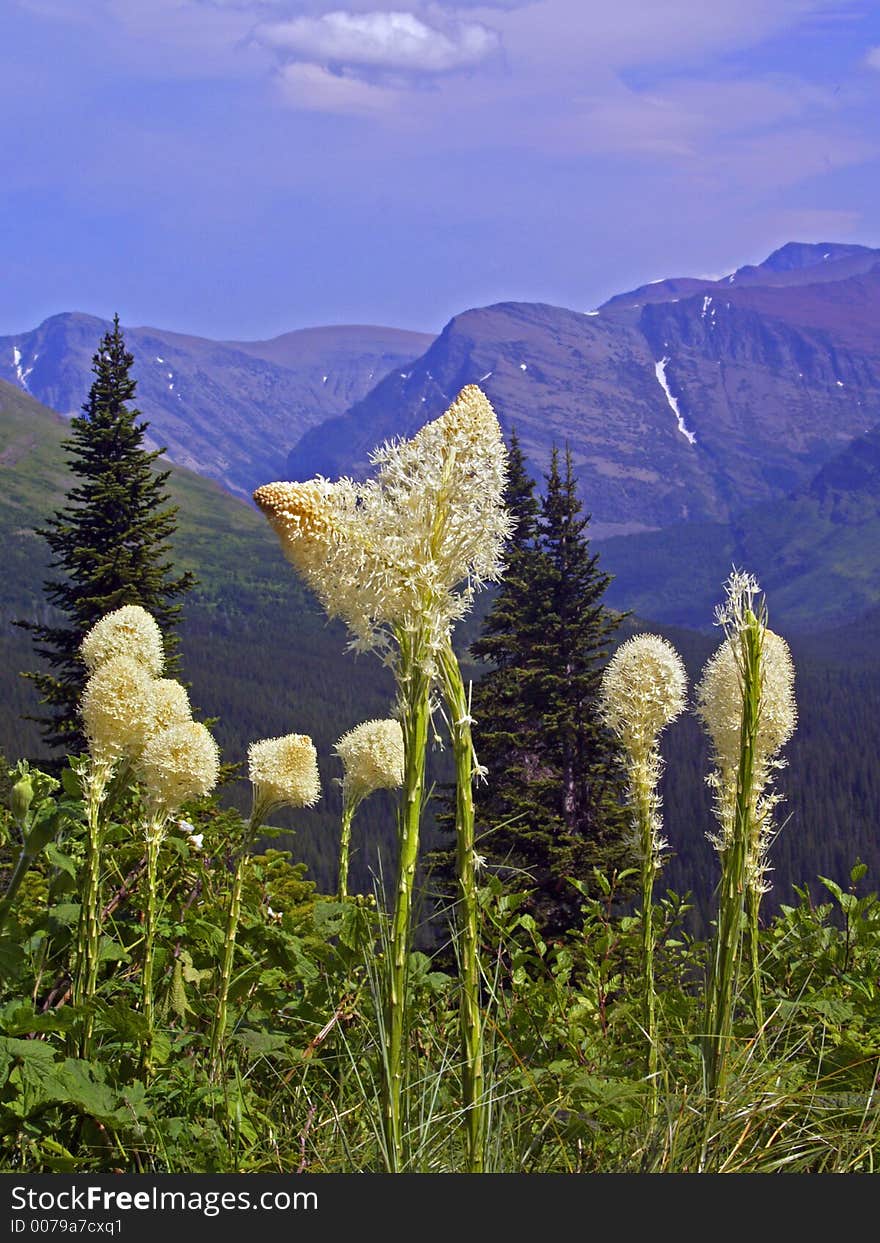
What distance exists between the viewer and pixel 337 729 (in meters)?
181

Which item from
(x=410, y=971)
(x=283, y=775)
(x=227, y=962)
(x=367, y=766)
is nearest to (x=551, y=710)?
(x=367, y=766)

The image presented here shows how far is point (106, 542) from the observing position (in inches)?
1024

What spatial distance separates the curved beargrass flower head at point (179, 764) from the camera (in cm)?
450

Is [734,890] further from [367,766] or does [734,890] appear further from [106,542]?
[106,542]

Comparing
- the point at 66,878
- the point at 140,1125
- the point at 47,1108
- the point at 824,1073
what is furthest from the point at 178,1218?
the point at 824,1073

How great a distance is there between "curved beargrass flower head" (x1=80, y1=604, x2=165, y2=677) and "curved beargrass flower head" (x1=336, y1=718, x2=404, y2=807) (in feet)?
6.22

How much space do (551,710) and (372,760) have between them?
69.1ft

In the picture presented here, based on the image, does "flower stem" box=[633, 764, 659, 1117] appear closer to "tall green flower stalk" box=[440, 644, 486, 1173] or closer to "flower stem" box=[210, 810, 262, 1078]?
"tall green flower stalk" box=[440, 644, 486, 1173]

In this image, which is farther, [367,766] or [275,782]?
[367,766]

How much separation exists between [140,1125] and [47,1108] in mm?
398

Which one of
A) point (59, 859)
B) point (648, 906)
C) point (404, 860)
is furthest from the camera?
point (59, 859)

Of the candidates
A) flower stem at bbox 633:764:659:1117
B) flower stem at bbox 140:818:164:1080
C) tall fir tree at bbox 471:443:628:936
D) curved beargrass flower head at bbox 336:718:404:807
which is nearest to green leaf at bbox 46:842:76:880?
flower stem at bbox 140:818:164:1080

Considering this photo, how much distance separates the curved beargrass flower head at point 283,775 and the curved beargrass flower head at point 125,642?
1.86 ft

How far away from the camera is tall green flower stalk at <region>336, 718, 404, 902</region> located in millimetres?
6477
